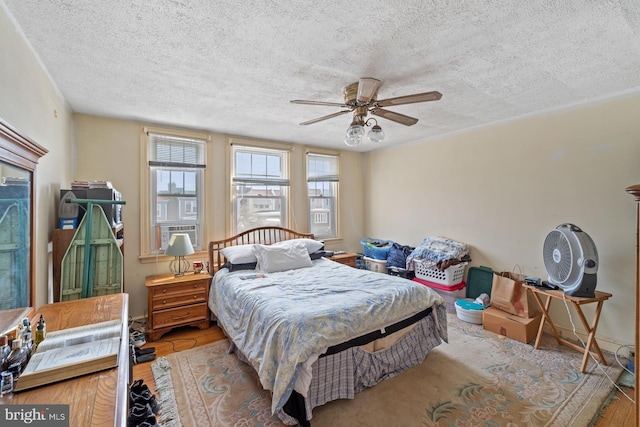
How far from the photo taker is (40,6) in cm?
141

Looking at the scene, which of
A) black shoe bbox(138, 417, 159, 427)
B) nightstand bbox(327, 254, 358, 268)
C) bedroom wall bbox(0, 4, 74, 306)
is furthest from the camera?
nightstand bbox(327, 254, 358, 268)

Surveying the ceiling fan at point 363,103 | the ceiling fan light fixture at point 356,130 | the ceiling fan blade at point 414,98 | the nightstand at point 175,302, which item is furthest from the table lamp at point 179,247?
the ceiling fan blade at point 414,98

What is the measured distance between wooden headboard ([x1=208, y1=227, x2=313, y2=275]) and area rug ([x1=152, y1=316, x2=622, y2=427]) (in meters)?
1.16

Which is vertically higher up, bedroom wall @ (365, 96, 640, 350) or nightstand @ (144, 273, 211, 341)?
bedroom wall @ (365, 96, 640, 350)

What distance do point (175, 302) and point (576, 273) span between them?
4.00 meters

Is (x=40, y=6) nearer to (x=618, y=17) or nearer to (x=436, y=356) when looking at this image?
(x=618, y=17)

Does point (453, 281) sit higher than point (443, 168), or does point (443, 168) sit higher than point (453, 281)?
point (443, 168)

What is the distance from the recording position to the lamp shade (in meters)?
3.10

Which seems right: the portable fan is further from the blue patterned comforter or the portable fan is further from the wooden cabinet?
the wooden cabinet

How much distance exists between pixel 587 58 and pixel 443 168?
213 centimetres

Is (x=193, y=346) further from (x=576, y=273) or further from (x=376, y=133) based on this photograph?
(x=576, y=273)

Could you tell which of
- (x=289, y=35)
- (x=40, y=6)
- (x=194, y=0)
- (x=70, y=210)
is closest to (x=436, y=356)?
(x=289, y=35)

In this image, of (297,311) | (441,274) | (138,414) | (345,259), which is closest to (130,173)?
(138,414)

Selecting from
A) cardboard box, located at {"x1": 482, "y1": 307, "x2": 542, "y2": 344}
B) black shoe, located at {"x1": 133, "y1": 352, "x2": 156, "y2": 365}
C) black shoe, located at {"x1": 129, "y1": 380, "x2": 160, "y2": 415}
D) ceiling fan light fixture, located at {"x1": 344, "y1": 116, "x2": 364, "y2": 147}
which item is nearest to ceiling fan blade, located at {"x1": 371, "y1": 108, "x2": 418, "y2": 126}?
ceiling fan light fixture, located at {"x1": 344, "y1": 116, "x2": 364, "y2": 147}
